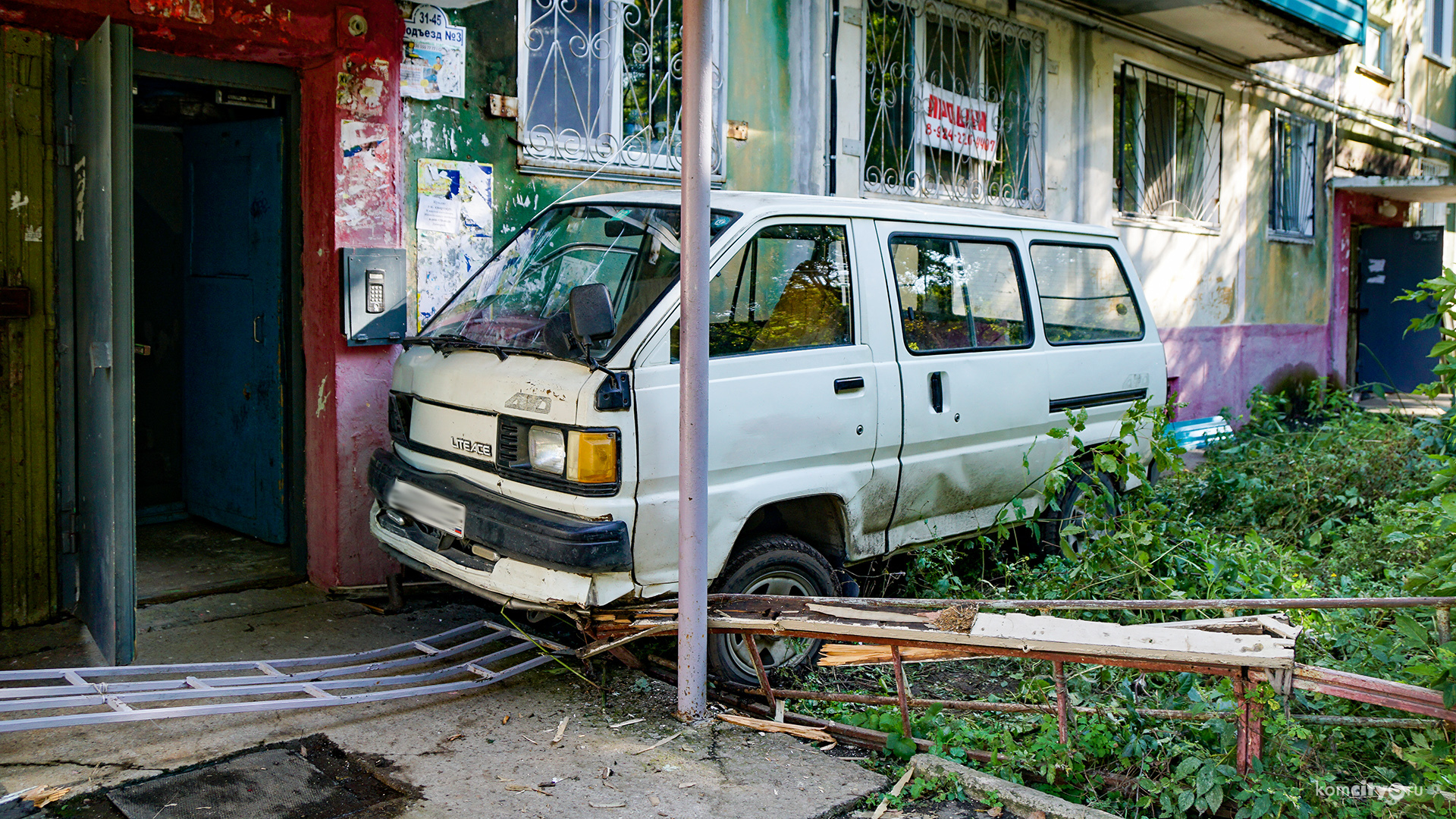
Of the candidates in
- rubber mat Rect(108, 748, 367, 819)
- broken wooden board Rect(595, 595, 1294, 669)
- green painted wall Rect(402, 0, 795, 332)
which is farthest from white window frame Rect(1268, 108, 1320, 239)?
rubber mat Rect(108, 748, 367, 819)

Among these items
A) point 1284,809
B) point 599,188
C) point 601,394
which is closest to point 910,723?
point 1284,809

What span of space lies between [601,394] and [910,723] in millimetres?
1512

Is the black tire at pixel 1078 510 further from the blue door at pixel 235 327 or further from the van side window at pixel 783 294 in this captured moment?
the blue door at pixel 235 327

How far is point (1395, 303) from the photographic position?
1403 centimetres

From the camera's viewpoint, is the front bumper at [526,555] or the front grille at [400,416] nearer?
the front bumper at [526,555]

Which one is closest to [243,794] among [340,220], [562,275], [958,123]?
[562,275]

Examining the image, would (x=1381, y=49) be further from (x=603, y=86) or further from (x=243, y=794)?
(x=243, y=794)

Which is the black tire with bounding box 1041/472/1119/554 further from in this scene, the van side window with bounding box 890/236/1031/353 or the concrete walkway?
the concrete walkway

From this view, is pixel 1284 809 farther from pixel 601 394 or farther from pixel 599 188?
pixel 599 188

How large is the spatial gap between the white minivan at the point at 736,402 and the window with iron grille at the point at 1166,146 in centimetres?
589

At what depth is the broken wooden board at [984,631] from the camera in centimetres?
306

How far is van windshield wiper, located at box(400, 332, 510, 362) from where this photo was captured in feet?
13.4

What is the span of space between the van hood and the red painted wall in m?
0.96

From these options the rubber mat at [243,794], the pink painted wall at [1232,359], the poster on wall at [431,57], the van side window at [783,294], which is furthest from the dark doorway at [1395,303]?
the rubber mat at [243,794]
